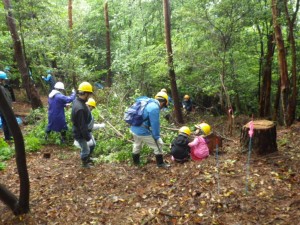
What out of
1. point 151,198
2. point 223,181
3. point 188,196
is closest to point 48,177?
point 151,198

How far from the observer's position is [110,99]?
14859 mm

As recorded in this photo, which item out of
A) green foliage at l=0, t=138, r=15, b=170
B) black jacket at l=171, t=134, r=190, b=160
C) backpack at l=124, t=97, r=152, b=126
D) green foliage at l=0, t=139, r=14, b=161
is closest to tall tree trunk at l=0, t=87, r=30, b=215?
backpack at l=124, t=97, r=152, b=126

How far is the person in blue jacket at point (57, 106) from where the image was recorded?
28.1 feet

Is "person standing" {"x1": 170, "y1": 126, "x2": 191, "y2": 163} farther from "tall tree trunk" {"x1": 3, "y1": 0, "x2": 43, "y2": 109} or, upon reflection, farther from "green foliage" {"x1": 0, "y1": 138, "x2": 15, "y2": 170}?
"tall tree trunk" {"x1": 3, "y1": 0, "x2": 43, "y2": 109}

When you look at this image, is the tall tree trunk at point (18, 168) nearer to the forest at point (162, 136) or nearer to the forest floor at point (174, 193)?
the forest at point (162, 136)

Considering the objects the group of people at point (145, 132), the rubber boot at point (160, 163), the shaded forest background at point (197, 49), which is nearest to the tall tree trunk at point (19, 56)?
the shaded forest background at point (197, 49)

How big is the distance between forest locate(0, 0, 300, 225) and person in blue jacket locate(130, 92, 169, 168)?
0.52 m

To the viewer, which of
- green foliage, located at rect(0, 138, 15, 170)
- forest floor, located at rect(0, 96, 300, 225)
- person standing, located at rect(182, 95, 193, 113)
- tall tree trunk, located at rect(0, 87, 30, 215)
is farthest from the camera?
person standing, located at rect(182, 95, 193, 113)

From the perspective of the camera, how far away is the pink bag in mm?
6785

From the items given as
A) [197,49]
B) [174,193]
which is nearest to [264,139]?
[174,193]

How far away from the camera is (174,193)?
16.8 ft

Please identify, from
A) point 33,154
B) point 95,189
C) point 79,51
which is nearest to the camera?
point 95,189

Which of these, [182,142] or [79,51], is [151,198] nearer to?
[182,142]

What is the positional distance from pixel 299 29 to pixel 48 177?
10783 mm
